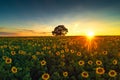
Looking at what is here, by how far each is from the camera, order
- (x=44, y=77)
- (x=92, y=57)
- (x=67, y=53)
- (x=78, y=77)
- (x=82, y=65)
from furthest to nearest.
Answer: (x=67, y=53), (x=92, y=57), (x=82, y=65), (x=78, y=77), (x=44, y=77)

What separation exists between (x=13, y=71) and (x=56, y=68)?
4.53 ft

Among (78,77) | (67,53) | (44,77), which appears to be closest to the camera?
(44,77)

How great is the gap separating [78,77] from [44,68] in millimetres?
1251

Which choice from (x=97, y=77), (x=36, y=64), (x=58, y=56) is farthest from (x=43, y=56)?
(x=97, y=77)

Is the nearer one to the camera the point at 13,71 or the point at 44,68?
the point at 13,71

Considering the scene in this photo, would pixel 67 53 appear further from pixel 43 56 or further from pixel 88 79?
pixel 88 79

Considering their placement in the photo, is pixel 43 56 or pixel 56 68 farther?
pixel 43 56

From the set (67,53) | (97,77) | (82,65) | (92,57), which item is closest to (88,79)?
(97,77)

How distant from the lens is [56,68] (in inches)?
289

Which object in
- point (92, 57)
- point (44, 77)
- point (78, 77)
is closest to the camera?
point (44, 77)

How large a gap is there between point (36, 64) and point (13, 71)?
1.18 metres

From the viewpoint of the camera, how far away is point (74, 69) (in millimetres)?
7234

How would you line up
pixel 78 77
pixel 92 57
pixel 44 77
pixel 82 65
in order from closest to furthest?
pixel 44 77 → pixel 78 77 → pixel 82 65 → pixel 92 57

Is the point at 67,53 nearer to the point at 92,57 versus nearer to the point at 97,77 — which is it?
the point at 92,57
